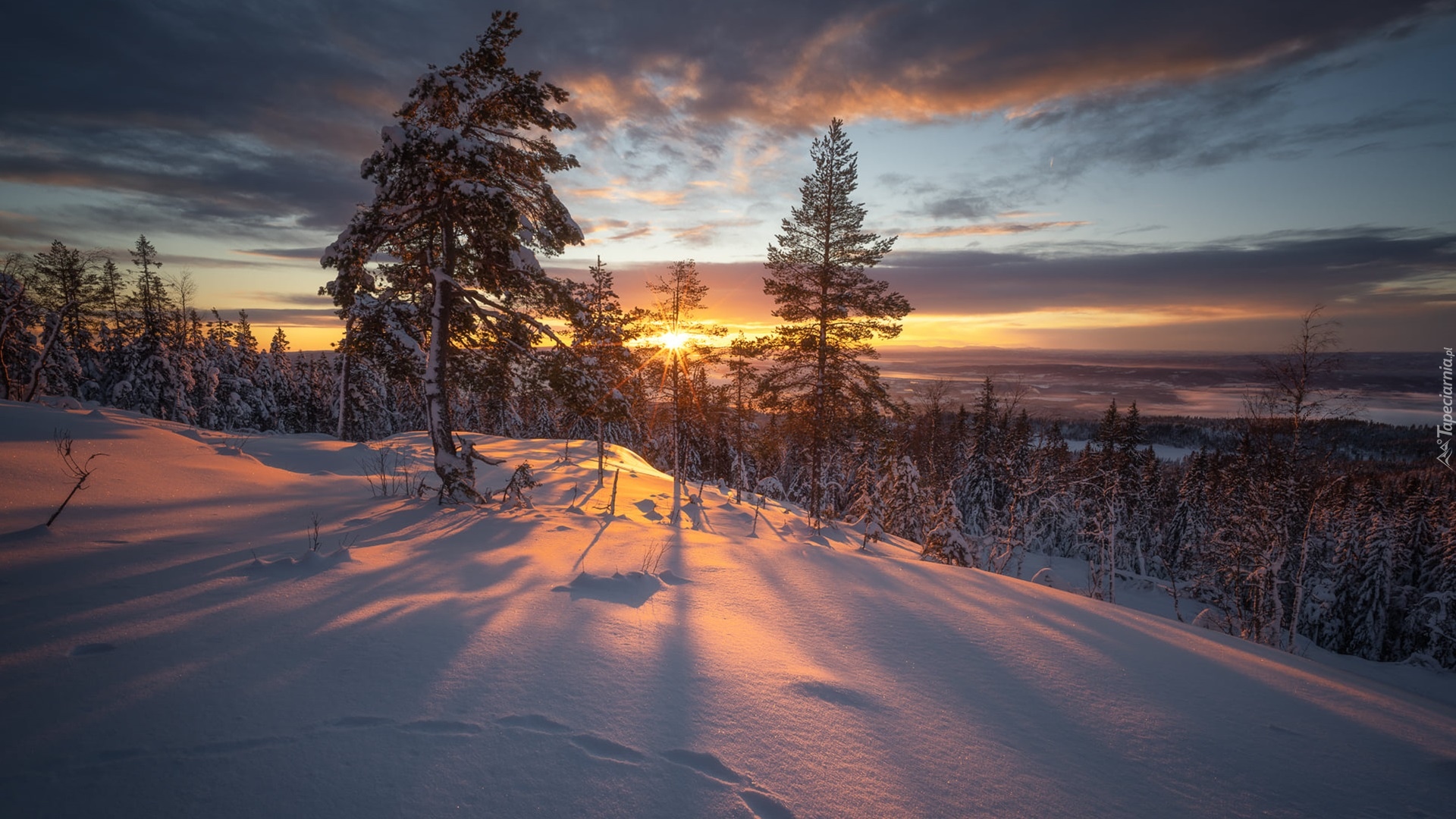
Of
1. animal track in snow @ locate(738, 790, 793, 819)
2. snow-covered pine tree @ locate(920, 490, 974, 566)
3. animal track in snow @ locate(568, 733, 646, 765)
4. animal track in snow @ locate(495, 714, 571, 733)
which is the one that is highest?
animal track in snow @ locate(495, 714, 571, 733)

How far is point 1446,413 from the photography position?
47.7 ft

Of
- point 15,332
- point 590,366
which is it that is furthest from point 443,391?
point 15,332

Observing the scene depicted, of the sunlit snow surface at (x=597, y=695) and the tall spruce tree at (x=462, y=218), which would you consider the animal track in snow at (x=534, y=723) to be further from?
the tall spruce tree at (x=462, y=218)

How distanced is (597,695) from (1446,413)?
2439cm

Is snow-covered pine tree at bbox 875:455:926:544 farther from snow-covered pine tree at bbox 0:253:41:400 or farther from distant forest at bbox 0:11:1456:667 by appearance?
snow-covered pine tree at bbox 0:253:41:400

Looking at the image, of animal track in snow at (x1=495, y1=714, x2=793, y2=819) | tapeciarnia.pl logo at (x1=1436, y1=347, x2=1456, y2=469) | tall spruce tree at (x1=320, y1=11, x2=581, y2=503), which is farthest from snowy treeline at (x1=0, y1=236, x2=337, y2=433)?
tapeciarnia.pl logo at (x1=1436, y1=347, x2=1456, y2=469)

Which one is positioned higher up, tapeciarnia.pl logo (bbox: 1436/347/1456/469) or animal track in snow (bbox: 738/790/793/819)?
tapeciarnia.pl logo (bbox: 1436/347/1456/469)

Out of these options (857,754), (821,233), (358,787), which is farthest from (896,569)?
(821,233)

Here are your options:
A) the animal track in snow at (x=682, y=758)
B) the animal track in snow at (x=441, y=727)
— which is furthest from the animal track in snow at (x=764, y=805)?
the animal track in snow at (x=441, y=727)

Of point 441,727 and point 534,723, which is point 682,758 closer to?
point 534,723

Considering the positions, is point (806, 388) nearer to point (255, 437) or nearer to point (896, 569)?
point (896, 569)

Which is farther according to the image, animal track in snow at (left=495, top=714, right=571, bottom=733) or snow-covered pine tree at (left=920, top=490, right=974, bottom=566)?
snow-covered pine tree at (left=920, top=490, right=974, bottom=566)

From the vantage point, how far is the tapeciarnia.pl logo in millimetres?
13941

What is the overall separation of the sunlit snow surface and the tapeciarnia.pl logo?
16419mm
